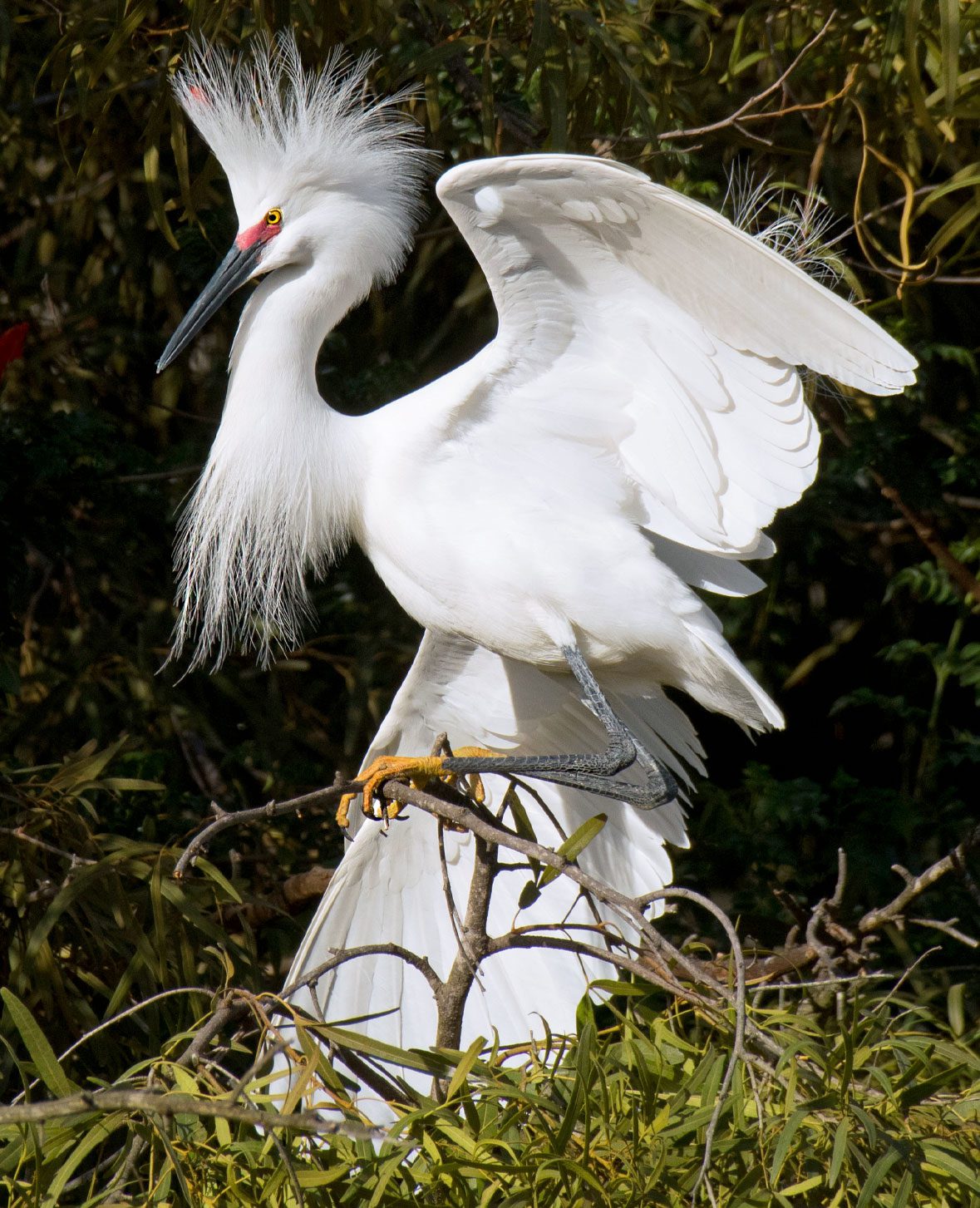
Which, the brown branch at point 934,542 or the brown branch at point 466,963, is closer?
the brown branch at point 466,963

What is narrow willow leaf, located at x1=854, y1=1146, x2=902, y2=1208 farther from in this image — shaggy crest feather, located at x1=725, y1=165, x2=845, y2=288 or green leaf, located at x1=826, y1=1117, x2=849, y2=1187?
shaggy crest feather, located at x1=725, y1=165, x2=845, y2=288

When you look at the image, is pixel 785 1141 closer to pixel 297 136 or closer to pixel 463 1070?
pixel 463 1070

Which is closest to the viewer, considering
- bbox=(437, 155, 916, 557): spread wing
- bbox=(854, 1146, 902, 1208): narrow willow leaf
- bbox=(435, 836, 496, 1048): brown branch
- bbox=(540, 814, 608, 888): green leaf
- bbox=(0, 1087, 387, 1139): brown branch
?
bbox=(0, 1087, 387, 1139): brown branch

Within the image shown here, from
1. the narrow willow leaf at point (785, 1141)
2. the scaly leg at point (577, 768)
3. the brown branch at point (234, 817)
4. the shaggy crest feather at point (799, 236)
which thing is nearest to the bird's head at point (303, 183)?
the shaggy crest feather at point (799, 236)

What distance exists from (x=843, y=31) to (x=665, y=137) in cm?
43

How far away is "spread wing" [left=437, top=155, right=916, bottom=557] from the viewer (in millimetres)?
1274

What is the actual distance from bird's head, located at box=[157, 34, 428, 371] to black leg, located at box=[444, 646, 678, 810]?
55cm

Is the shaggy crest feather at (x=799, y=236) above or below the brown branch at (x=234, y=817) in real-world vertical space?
above

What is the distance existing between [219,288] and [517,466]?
1.40 ft

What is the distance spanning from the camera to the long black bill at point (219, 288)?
5.46ft

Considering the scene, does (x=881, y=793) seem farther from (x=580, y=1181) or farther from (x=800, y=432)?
(x=580, y=1181)

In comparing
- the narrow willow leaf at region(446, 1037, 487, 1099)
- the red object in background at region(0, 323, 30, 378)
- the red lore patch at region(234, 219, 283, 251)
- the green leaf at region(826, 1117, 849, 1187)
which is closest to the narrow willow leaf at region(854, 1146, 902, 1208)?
the green leaf at region(826, 1117, 849, 1187)

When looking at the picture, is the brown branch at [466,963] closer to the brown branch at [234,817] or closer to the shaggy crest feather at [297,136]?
the brown branch at [234,817]

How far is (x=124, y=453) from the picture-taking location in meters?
1.99
